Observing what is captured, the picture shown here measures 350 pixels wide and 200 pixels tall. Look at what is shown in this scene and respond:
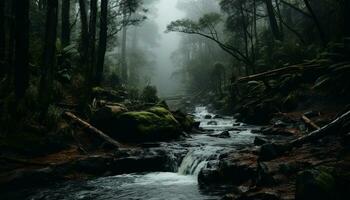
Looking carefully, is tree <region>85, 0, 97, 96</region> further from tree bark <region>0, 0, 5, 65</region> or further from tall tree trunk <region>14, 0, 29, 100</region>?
tree bark <region>0, 0, 5, 65</region>

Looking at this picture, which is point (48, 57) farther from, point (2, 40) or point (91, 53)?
point (2, 40)

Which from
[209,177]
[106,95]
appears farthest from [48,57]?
[106,95]

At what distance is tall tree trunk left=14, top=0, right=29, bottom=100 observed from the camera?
1182cm

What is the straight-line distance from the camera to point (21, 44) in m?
11.8

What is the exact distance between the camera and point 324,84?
15078 millimetres

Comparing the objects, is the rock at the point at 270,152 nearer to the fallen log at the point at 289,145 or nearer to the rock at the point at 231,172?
the fallen log at the point at 289,145

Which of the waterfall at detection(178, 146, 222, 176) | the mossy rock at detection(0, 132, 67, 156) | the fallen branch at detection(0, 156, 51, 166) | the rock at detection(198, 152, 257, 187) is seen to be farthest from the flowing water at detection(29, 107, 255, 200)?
the mossy rock at detection(0, 132, 67, 156)

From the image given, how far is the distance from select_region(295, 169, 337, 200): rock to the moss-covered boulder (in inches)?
322

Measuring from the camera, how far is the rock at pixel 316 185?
16.9 feet

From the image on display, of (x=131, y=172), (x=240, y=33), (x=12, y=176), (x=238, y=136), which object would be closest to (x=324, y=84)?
(x=238, y=136)

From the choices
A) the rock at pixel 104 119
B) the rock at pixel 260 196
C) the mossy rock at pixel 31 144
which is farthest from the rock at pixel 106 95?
the rock at pixel 260 196

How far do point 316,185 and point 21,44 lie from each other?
32.5 ft

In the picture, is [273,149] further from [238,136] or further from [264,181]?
[238,136]

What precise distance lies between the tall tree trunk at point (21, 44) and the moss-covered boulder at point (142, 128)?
3344mm
